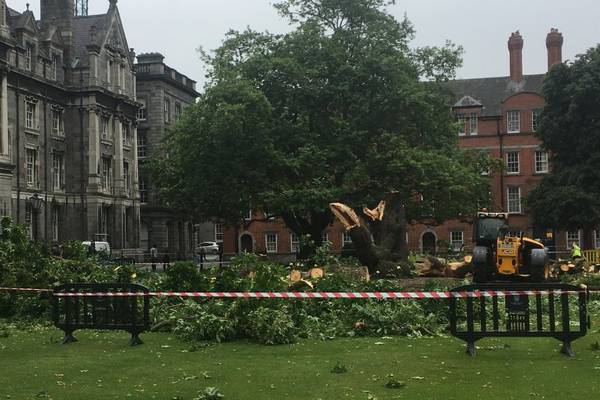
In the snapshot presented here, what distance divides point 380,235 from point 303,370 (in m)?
15.2

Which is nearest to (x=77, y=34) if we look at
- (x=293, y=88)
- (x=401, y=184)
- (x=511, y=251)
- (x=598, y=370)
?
(x=293, y=88)

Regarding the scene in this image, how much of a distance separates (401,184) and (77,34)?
1538 inches

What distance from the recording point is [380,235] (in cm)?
2511

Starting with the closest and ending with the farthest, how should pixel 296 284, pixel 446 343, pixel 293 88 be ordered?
1. pixel 446 343
2. pixel 296 284
3. pixel 293 88

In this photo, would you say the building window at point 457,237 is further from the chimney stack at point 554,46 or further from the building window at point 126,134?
the building window at point 126,134

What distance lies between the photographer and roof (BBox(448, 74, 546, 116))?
65562 mm

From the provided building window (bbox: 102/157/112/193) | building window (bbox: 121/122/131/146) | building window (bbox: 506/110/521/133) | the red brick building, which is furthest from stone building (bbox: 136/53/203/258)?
building window (bbox: 506/110/521/133)

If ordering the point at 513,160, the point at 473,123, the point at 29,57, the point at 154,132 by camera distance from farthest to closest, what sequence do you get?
the point at 154,132
the point at 473,123
the point at 513,160
the point at 29,57

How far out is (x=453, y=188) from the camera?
32875 mm

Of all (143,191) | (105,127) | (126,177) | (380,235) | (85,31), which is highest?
(85,31)

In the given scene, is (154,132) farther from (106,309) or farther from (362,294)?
(362,294)

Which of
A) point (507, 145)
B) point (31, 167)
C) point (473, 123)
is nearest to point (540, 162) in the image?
point (507, 145)

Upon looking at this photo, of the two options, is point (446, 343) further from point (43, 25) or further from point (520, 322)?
point (43, 25)

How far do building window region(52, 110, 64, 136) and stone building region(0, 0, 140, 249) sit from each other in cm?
8
